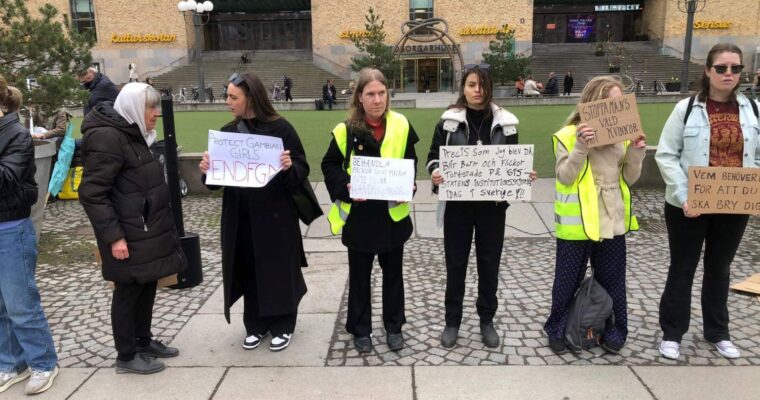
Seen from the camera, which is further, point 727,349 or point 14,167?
point 727,349

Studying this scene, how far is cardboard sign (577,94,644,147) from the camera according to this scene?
3330mm

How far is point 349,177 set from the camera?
11.9ft

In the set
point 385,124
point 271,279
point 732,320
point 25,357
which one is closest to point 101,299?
point 25,357

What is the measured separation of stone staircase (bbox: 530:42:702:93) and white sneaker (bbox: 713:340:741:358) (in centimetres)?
3509

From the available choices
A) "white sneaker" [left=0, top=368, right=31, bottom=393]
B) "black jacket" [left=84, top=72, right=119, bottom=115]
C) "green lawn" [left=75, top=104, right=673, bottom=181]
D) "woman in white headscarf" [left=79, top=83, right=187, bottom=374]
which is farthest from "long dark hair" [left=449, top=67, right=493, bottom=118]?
"black jacket" [left=84, top=72, right=119, bottom=115]

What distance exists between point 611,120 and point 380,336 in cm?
221

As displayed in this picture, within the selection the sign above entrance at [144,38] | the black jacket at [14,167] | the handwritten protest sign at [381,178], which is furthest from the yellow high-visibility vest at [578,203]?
the sign above entrance at [144,38]

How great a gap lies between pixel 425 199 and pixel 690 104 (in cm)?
511

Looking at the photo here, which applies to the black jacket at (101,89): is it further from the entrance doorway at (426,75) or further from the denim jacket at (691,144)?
the entrance doorway at (426,75)

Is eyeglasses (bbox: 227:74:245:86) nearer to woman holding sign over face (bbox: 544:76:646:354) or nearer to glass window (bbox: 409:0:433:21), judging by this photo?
woman holding sign over face (bbox: 544:76:646:354)

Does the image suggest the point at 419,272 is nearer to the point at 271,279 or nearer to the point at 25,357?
the point at 271,279

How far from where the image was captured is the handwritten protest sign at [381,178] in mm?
3531

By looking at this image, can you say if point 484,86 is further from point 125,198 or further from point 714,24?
point 714,24

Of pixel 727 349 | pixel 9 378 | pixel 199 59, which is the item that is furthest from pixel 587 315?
pixel 199 59
